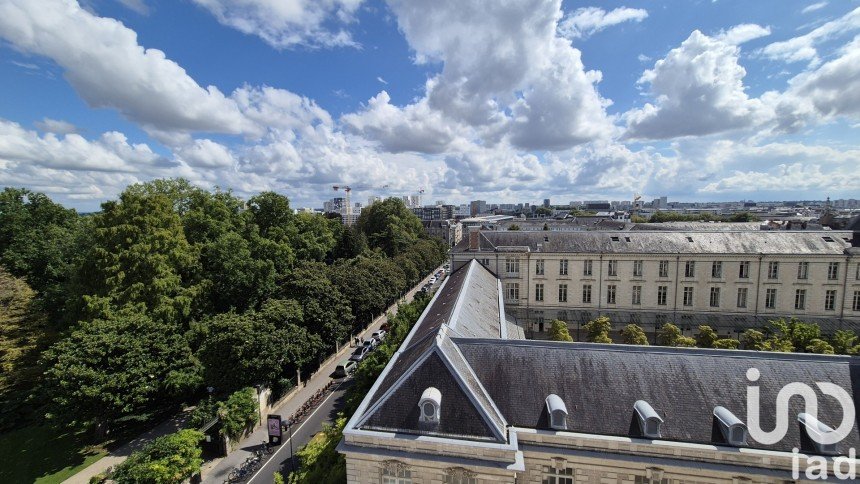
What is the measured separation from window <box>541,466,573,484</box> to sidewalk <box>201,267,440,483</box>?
62.2 feet

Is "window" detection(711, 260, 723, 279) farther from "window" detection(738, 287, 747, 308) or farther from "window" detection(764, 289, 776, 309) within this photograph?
"window" detection(764, 289, 776, 309)

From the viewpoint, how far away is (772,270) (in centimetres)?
3606

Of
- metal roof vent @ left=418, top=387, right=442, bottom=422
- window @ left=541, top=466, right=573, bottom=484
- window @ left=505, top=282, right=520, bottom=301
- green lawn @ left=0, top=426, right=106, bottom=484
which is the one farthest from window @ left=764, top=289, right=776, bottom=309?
green lawn @ left=0, top=426, right=106, bottom=484

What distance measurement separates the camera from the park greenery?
76.8 feet

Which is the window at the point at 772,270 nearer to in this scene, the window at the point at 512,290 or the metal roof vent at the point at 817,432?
the window at the point at 512,290

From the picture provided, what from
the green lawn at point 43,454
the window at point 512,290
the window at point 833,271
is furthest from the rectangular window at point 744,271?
the green lawn at point 43,454

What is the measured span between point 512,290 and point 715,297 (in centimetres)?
2027

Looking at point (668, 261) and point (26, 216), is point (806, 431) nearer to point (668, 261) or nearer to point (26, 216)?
point (668, 261)

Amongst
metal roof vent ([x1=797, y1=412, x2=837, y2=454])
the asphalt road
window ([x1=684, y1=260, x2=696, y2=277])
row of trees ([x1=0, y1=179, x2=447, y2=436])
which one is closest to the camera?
metal roof vent ([x1=797, y1=412, x2=837, y2=454])

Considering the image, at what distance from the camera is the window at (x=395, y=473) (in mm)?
13344

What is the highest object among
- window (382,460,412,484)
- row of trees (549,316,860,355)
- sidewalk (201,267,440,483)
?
window (382,460,412,484)

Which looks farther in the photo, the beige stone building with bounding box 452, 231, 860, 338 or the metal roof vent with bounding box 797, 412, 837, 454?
the beige stone building with bounding box 452, 231, 860, 338

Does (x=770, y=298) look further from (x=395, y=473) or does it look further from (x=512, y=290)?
(x=395, y=473)

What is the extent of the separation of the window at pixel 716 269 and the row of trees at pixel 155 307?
3619 centimetres
